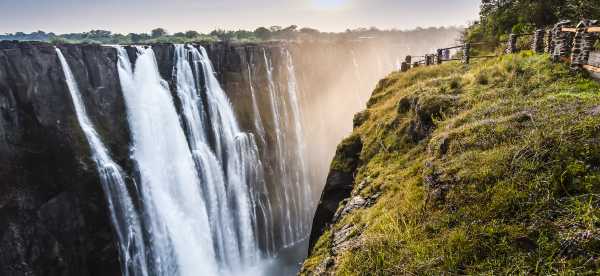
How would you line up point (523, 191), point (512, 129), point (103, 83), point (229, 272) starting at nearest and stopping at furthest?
point (523, 191), point (512, 129), point (103, 83), point (229, 272)

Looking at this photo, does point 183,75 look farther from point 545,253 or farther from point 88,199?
point 545,253

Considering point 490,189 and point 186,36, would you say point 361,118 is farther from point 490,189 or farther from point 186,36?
point 186,36

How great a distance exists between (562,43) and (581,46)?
36.7 inches

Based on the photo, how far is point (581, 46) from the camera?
27.7 ft

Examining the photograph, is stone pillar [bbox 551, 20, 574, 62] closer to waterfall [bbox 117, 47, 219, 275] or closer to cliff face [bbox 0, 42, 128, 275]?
waterfall [bbox 117, 47, 219, 275]

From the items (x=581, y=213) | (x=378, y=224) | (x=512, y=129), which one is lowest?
(x=378, y=224)

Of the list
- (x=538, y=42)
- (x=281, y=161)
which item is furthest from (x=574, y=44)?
(x=281, y=161)

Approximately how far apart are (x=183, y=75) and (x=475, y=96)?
1907 cm

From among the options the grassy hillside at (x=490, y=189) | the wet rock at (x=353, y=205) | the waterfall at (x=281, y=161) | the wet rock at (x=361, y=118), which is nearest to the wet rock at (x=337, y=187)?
the wet rock at (x=361, y=118)

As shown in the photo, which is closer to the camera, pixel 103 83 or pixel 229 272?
pixel 103 83

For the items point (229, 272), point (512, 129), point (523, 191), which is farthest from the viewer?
point (229, 272)

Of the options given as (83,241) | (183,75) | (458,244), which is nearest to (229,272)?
(83,241)

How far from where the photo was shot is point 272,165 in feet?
97.0

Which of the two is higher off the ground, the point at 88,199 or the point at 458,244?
the point at 458,244
